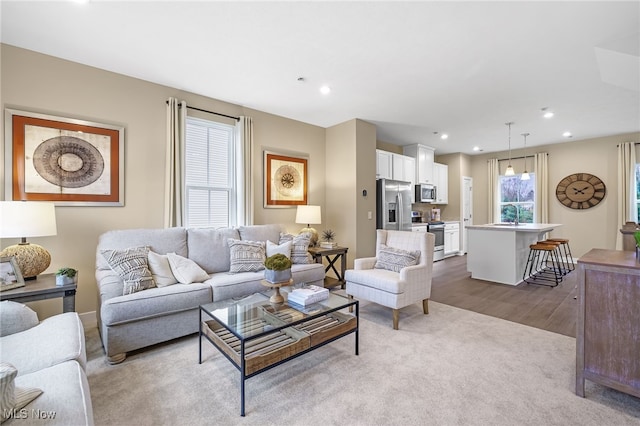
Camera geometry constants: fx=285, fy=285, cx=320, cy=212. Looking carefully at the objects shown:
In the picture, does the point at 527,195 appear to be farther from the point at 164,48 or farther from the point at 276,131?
the point at 164,48

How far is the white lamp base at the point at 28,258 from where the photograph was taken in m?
2.28

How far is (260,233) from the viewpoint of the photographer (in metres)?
3.73

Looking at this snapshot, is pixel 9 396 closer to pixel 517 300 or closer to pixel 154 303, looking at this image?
pixel 154 303

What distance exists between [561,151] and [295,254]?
22.0ft

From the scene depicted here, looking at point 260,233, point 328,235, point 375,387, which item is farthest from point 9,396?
point 328,235

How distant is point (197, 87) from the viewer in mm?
3516

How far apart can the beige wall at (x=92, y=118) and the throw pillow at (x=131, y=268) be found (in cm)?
67

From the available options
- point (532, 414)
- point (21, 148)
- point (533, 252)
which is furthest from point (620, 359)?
point (21, 148)

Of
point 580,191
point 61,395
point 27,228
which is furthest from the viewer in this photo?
point 580,191

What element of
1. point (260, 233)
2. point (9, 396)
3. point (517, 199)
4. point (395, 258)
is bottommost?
point (9, 396)

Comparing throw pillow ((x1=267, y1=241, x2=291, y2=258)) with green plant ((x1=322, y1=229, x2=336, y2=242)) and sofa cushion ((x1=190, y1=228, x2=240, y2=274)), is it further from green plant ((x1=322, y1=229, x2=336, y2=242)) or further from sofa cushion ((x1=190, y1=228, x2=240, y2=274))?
green plant ((x1=322, y1=229, x2=336, y2=242))

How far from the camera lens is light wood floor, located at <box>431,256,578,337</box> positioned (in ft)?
→ 10.2

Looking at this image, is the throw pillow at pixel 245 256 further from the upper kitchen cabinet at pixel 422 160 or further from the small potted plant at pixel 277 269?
the upper kitchen cabinet at pixel 422 160

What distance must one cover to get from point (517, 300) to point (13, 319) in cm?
492
